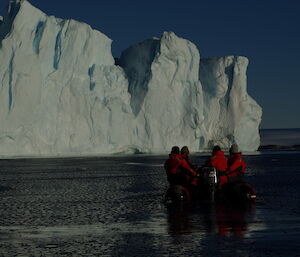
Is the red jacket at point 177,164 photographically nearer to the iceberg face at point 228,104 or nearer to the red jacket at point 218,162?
the red jacket at point 218,162

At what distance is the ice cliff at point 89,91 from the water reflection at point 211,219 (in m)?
37.7

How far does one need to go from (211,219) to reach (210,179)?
2.55 meters

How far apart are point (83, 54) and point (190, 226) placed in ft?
145

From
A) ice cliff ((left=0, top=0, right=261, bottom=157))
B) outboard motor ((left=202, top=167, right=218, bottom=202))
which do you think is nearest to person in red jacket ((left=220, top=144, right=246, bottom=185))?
outboard motor ((left=202, top=167, right=218, bottom=202))

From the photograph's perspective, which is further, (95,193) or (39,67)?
(39,67)

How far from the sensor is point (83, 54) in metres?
52.8

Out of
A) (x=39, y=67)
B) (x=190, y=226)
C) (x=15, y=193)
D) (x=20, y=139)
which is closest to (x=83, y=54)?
(x=39, y=67)

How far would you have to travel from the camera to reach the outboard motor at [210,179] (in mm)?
13031

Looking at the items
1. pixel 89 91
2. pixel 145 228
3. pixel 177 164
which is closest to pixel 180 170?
pixel 177 164

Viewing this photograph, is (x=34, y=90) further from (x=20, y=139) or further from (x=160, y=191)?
(x=160, y=191)

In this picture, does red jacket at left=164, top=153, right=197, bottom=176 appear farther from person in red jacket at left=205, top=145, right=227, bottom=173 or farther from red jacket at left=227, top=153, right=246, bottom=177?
red jacket at left=227, top=153, right=246, bottom=177

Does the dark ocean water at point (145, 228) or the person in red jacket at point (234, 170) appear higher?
the person in red jacket at point (234, 170)

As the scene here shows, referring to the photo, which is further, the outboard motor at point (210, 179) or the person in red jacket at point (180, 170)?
the person in red jacket at point (180, 170)

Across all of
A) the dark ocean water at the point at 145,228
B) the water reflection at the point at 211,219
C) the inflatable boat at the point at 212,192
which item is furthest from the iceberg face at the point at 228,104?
the water reflection at the point at 211,219
